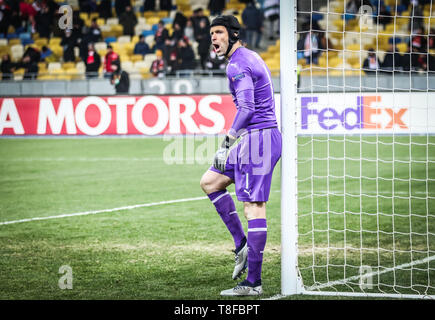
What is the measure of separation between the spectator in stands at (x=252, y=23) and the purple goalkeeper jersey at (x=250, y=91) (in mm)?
14458

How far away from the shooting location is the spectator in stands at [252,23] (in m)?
18.5

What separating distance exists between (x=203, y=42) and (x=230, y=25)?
14078 millimetres

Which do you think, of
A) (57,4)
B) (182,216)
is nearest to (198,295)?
(182,216)

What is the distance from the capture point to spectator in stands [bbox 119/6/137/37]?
68.7 feet

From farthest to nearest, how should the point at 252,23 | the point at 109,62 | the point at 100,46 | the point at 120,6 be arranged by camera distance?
the point at 120,6 → the point at 100,46 → the point at 252,23 → the point at 109,62

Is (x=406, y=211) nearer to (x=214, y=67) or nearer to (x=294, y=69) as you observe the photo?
(x=294, y=69)

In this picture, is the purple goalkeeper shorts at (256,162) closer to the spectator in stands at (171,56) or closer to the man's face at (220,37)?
the man's face at (220,37)

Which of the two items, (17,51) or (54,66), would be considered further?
(17,51)

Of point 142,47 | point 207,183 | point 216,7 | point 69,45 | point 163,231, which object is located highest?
point 216,7

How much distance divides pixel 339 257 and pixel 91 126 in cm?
760

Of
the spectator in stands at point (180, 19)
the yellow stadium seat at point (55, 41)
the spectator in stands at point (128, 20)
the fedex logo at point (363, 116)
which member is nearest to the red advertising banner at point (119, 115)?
the fedex logo at point (363, 116)

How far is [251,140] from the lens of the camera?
448 centimetres

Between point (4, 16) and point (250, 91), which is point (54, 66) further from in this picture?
point (250, 91)

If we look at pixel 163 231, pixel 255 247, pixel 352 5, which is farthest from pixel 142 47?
pixel 255 247
